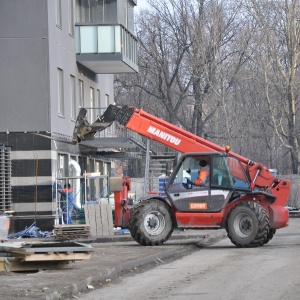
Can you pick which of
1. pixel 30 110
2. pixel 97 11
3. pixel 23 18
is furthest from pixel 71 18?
pixel 30 110

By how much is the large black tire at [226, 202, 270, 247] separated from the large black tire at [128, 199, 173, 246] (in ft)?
5.31

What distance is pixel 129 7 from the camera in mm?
40312

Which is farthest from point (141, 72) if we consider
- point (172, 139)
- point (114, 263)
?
point (114, 263)

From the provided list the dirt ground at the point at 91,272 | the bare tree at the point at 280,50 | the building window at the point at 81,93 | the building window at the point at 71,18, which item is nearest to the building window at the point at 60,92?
the building window at the point at 71,18

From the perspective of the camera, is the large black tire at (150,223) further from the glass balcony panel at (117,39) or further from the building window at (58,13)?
the glass balcony panel at (117,39)

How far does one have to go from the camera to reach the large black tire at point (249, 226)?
23.6 m

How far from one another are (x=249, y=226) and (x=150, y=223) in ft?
8.36

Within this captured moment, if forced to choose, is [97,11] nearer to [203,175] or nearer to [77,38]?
[77,38]

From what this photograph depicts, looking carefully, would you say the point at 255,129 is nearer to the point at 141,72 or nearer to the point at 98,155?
the point at 141,72

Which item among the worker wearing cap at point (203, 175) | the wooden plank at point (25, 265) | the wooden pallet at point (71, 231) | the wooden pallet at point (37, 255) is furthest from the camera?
the wooden pallet at point (71, 231)

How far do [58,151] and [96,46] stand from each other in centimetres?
523

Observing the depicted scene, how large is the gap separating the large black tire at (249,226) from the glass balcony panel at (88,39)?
12732 millimetres

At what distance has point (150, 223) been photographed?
24297mm

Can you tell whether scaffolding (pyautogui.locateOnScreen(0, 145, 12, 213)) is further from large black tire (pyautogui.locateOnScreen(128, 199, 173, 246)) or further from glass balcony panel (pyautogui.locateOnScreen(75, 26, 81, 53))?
large black tire (pyautogui.locateOnScreen(128, 199, 173, 246))
